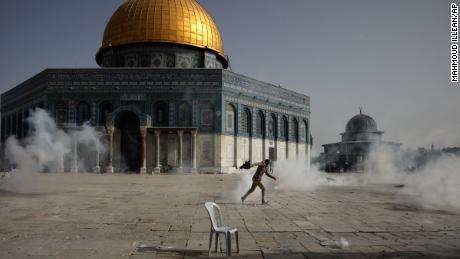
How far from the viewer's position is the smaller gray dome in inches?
2675

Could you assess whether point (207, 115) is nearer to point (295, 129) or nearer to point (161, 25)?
point (161, 25)

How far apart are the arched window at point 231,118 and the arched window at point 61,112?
13.9 meters

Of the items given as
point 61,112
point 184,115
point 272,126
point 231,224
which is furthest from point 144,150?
point 231,224

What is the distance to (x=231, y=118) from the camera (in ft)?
124

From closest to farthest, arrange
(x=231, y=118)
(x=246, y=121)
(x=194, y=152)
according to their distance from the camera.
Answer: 1. (x=194, y=152)
2. (x=231, y=118)
3. (x=246, y=121)

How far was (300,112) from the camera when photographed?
4706 cm

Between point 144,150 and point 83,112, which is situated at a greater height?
point 83,112

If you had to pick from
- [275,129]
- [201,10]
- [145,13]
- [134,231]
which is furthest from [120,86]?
[134,231]

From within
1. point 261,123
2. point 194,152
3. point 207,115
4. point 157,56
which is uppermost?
point 157,56

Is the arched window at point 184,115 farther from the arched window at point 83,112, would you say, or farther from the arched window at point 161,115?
the arched window at point 83,112

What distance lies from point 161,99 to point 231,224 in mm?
28382

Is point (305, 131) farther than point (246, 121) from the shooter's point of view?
Yes

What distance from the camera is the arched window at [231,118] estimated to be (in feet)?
123

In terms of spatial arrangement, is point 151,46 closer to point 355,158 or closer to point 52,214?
point 52,214
